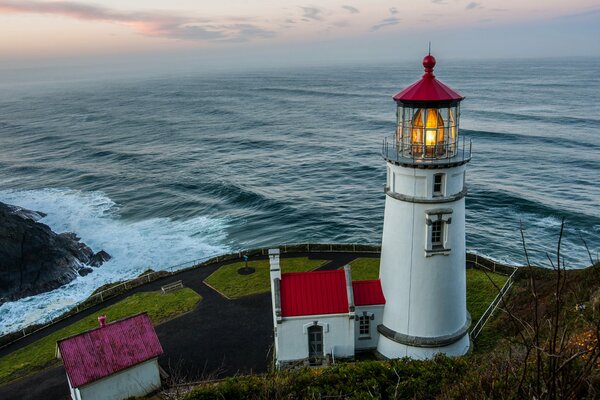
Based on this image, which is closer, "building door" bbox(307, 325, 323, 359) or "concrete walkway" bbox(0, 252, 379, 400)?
"building door" bbox(307, 325, 323, 359)

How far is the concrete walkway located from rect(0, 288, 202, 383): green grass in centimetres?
53

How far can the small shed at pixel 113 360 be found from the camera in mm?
16312

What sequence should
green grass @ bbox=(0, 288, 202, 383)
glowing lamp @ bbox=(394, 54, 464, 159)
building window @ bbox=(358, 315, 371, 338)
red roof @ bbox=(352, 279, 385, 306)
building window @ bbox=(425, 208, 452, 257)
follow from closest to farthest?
1. glowing lamp @ bbox=(394, 54, 464, 159)
2. building window @ bbox=(425, 208, 452, 257)
3. red roof @ bbox=(352, 279, 385, 306)
4. building window @ bbox=(358, 315, 371, 338)
5. green grass @ bbox=(0, 288, 202, 383)

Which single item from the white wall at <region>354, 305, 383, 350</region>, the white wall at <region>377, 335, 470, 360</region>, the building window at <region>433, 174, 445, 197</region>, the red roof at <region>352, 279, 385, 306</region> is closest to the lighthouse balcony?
the building window at <region>433, 174, 445, 197</region>

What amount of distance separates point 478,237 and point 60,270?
114 ft

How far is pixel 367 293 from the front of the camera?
1814 centimetres

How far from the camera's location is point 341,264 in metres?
27.0

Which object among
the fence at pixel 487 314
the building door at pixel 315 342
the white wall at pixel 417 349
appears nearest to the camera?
the white wall at pixel 417 349

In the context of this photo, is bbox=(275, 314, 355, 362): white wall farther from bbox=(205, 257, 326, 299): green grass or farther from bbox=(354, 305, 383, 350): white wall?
bbox=(205, 257, 326, 299): green grass

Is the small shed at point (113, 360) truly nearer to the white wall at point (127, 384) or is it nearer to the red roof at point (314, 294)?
the white wall at point (127, 384)

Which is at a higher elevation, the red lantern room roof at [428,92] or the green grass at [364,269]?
the red lantern room roof at [428,92]

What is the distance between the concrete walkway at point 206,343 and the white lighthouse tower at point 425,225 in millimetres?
6041

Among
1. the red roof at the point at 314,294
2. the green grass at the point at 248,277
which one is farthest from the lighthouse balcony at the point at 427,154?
the green grass at the point at 248,277

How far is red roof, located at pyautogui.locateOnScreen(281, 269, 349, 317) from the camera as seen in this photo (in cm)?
1750
